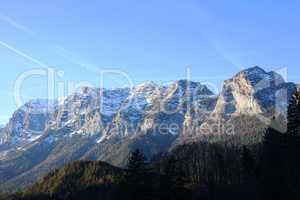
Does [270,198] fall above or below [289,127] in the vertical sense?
below

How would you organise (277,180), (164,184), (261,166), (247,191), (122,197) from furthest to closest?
(247,191), (261,166), (277,180), (122,197), (164,184)

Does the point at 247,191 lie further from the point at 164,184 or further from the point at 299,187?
the point at 164,184

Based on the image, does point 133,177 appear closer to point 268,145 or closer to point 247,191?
point 268,145

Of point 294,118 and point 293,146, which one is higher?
point 294,118

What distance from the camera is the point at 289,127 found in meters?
98.1

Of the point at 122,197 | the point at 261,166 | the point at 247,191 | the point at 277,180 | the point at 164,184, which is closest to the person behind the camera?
the point at 164,184

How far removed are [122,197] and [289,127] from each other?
110 ft

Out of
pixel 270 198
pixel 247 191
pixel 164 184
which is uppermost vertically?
pixel 164 184

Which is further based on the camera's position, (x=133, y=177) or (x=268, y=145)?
(x=268, y=145)

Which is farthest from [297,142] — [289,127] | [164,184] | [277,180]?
[164,184]

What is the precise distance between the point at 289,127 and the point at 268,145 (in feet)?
32.7

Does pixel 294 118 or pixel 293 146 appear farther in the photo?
pixel 294 118

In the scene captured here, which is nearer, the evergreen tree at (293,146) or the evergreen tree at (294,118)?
the evergreen tree at (293,146)

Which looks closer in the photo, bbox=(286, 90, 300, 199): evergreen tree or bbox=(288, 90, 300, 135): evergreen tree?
bbox=(286, 90, 300, 199): evergreen tree
